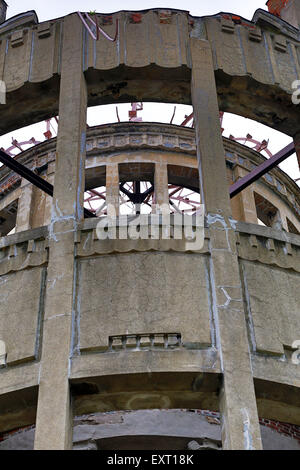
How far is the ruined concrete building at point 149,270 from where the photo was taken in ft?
28.0

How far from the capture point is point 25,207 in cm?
1967

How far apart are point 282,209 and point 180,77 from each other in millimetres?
10095

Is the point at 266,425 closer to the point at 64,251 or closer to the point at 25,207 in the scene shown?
the point at 64,251

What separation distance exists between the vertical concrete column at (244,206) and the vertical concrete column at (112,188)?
10.5ft

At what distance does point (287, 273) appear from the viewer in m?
9.83

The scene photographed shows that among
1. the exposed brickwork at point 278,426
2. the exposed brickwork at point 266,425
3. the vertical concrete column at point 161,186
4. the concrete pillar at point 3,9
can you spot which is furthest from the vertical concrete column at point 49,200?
the exposed brickwork at point 278,426

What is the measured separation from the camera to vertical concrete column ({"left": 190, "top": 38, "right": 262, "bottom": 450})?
8133mm

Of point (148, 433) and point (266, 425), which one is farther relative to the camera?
point (266, 425)

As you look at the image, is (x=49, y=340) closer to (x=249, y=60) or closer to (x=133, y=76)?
(x=133, y=76)

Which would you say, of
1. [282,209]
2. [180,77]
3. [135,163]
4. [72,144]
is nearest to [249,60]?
[180,77]

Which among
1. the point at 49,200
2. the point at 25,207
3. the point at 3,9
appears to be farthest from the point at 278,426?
the point at 3,9

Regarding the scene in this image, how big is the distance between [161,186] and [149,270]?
32.6 feet

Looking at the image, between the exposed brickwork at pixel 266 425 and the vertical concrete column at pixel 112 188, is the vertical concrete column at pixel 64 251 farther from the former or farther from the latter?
the vertical concrete column at pixel 112 188

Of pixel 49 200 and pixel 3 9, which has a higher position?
pixel 49 200
